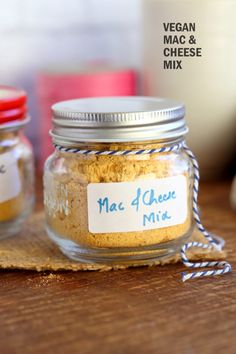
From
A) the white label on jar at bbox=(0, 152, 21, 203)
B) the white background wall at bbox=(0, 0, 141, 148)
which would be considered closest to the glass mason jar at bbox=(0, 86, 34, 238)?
the white label on jar at bbox=(0, 152, 21, 203)

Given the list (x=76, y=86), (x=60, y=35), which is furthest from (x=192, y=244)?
(x=60, y=35)

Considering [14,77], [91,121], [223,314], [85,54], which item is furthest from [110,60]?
[223,314]

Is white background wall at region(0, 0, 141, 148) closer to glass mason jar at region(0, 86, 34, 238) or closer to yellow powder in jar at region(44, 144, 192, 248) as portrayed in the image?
glass mason jar at region(0, 86, 34, 238)

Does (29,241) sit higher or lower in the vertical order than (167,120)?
lower

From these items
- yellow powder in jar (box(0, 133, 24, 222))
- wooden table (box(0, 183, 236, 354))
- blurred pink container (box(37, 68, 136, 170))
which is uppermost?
blurred pink container (box(37, 68, 136, 170))

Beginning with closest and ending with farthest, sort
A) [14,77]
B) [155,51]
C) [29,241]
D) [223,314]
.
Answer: [223,314] → [29,241] → [155,51] → [14,77]

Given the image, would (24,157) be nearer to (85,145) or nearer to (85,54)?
(85,145)
